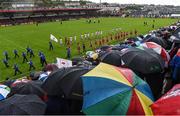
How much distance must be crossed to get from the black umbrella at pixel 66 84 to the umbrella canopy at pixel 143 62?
1701 mm

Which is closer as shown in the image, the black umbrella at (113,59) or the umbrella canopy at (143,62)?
the umbrella canopy at (143,62)

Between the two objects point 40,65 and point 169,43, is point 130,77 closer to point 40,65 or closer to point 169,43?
point 169,43

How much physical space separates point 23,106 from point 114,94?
2034mm

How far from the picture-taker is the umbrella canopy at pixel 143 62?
379 inches

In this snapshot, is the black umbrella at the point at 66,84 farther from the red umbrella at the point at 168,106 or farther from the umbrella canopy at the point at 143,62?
the red umbrella at the point at 168,106

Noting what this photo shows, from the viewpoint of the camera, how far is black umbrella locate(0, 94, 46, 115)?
7066 millimetres

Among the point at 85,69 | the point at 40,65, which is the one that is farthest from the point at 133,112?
the point at 40,65

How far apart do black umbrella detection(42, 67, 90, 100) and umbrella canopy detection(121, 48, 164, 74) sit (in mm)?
1701

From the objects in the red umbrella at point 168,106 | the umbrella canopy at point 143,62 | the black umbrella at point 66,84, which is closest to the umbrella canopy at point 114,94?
the red umbrella at point 168,106

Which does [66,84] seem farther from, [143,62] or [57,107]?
[143,62]

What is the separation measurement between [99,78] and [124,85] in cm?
57

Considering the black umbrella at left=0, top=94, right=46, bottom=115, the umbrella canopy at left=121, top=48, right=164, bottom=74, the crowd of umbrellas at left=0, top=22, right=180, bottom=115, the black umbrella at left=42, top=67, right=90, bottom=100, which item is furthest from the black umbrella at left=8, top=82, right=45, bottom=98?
the umbrella canopy at left=121, top=48, right=164, bottom=74

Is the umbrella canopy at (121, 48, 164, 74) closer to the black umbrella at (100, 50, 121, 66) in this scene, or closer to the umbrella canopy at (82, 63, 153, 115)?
the black umbrella at (100, 50, 121, 66)

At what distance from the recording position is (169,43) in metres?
18.4
